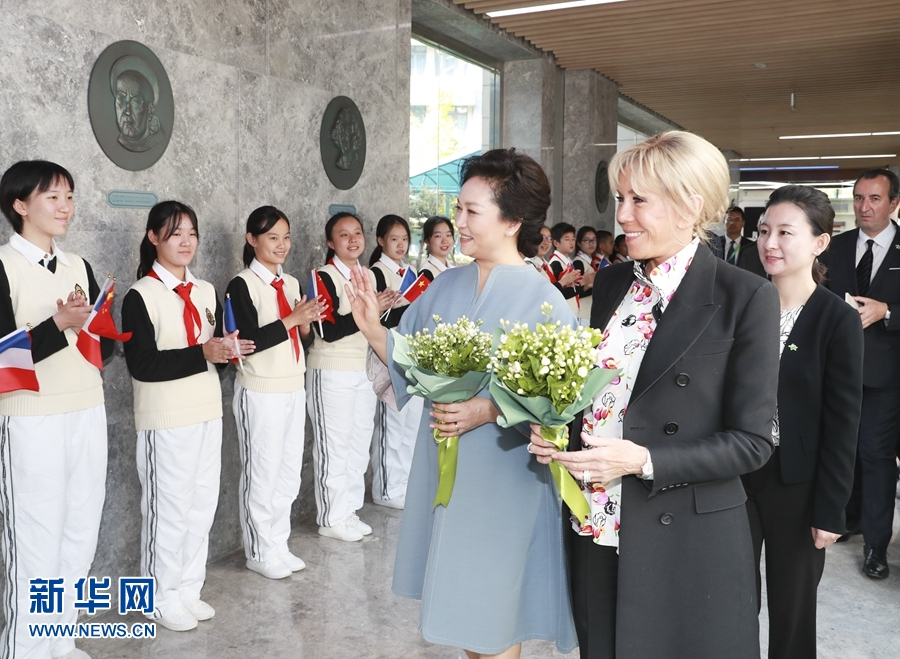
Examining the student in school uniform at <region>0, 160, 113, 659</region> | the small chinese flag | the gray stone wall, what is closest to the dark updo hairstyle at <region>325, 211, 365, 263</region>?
the gray stone wall

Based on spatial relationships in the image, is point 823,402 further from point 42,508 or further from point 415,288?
point 42,508

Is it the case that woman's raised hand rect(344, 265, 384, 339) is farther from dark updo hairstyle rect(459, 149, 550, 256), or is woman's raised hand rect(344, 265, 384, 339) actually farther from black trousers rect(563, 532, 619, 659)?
black trousers rect(563, 532, 619, 659)

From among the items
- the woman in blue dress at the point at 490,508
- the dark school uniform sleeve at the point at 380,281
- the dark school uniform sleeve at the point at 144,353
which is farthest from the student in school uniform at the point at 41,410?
the dark school uniform sleeve at the point at 380,281

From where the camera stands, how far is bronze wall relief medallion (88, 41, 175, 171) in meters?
3.56

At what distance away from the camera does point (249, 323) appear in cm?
397

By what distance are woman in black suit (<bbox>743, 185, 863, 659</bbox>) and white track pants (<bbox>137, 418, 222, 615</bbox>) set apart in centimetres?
232

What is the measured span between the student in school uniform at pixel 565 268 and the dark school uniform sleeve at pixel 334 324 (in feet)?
9.17

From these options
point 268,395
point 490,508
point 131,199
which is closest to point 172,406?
point 268,395

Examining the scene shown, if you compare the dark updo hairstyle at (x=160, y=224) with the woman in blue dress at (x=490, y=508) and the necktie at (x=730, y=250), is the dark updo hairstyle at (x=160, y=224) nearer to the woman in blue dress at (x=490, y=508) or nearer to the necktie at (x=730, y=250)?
the woman in blue dress at (x=490, y=508)

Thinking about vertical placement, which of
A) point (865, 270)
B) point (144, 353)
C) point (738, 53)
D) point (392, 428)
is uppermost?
point (738, 53)

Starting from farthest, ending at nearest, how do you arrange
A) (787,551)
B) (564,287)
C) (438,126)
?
(438,126) → (564,287) → (787,551)

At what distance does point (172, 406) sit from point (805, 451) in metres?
2.50

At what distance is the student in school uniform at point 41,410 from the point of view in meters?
2.96

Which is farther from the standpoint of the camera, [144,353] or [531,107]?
[531,107]
